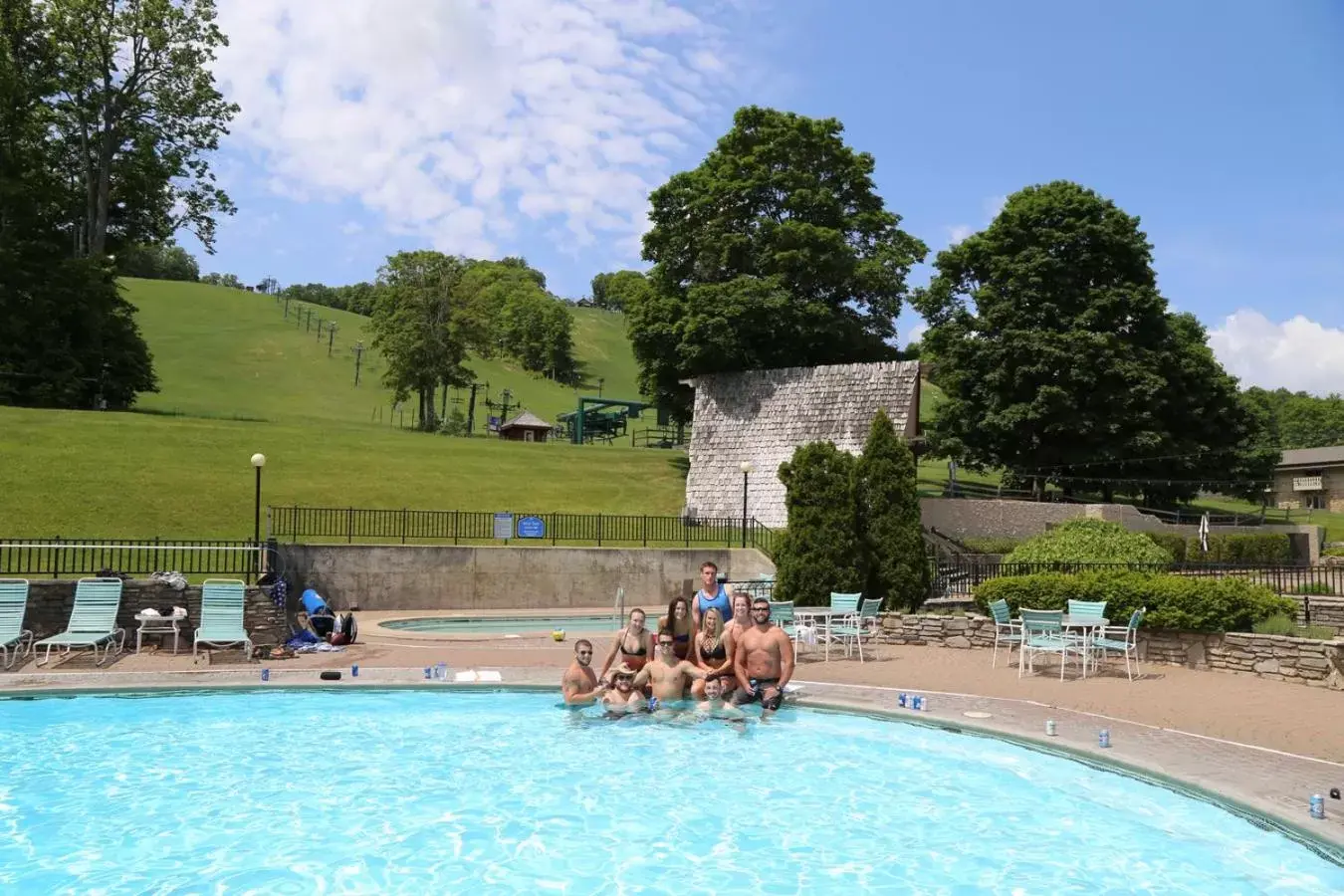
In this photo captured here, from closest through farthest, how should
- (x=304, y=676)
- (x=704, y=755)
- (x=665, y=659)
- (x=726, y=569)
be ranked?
(x=704, y=755)
(x=665, y=659)
(x=304, y=676)
(x=726, y=569)

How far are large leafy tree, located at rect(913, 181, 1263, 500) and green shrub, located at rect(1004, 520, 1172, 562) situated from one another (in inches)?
694

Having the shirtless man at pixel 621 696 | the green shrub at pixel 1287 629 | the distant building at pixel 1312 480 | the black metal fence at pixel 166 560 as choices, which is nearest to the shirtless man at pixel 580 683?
the shirtless man at pixel 621 696

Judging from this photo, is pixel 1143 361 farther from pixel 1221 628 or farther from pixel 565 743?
pixel 565 743

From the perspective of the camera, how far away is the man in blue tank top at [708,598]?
1127 centimetres

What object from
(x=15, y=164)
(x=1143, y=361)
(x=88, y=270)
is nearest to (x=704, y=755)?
(x=1143, y=361)

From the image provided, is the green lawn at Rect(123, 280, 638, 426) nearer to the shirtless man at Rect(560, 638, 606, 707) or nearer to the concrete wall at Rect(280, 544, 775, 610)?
the concrete wall at Rect(280, 544, 775, 610)

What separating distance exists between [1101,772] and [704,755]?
3810 millimetres

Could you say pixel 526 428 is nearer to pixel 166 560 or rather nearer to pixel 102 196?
pixel 102 196

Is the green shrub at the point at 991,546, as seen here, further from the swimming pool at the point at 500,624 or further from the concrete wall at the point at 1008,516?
the swimming pool at the point at 500,624

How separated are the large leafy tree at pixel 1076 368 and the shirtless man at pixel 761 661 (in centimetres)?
3102

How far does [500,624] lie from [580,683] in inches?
380

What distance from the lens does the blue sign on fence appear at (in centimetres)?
2561

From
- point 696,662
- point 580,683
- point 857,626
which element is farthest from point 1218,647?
point 580,683

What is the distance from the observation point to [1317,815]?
6391mm
